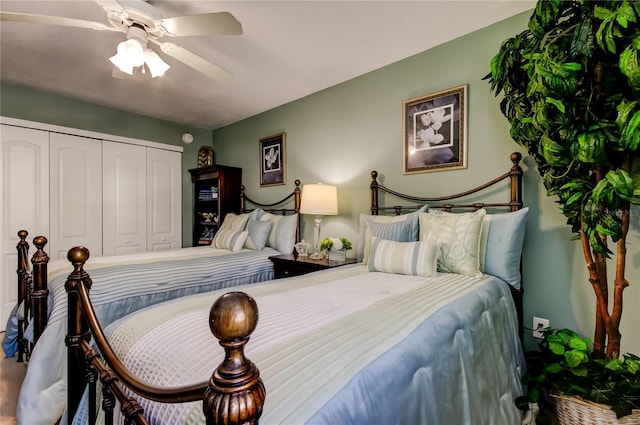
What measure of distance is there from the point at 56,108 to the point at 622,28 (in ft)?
15.7

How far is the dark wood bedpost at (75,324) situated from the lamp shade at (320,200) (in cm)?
186

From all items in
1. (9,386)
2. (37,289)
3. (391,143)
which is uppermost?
(391,143)

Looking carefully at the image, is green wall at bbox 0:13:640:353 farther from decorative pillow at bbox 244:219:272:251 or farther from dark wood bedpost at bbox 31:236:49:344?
dark wood bedpost at bbox 31:236:49:344

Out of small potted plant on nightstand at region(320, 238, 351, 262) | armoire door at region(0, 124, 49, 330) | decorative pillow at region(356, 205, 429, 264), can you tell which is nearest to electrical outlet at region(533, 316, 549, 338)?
decorative pillow at region(356, 205, 429, 264)

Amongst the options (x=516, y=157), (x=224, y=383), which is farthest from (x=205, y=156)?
(x=224, y=383)

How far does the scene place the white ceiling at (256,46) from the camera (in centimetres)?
195

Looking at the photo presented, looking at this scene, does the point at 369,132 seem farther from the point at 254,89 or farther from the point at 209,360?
the point at 209,360

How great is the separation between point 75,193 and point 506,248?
4.37 m

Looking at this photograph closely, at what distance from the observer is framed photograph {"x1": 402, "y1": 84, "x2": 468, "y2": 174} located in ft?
7.42

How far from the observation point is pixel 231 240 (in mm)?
3195

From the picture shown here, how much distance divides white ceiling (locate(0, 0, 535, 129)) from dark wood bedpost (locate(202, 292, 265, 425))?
207 cm

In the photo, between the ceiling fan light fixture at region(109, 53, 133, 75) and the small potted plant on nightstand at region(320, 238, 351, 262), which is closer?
the ceiling fan light fixture at region(109, 53, 133, 75)

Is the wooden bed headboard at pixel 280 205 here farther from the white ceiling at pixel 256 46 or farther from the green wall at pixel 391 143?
the white ceiling at pixel 256 46

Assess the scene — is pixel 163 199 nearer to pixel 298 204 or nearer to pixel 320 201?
pixel 298 204
